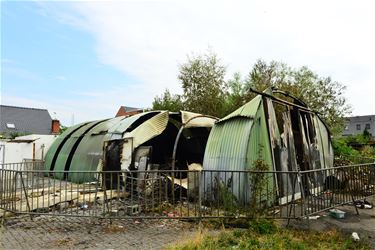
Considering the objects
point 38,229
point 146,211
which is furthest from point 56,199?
point 146,211

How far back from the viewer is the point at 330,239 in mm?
6172

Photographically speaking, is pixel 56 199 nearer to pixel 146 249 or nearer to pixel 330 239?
pixel 146 249

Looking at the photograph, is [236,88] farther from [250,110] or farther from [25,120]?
[25,120]

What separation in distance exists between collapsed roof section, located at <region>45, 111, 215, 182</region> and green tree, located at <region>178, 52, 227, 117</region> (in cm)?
1003

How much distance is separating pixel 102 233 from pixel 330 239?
454cm

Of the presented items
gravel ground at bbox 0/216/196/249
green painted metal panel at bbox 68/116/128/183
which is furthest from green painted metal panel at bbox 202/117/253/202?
green painted metal panel at bbox 68/116/128/183

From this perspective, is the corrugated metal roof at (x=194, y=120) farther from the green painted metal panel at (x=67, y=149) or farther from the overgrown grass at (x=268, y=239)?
the green painted metal panel at (x=67, y=149)

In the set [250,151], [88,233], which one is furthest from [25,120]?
[250,151]

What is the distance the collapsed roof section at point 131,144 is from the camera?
11.0 metres

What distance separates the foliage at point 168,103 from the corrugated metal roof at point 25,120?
20627mm

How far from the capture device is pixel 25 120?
40.2 m

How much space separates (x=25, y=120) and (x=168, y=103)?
23973mm

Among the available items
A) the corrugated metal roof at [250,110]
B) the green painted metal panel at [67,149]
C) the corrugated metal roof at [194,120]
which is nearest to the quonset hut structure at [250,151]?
the corrugated metal roof at [250,110]

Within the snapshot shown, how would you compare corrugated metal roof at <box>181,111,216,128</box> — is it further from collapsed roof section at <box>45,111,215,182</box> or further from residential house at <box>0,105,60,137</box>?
residential house at <box>0,105,60,137</box>
